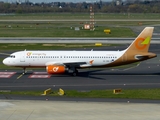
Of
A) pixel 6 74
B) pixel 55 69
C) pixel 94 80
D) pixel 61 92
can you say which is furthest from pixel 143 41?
pixel 6 74

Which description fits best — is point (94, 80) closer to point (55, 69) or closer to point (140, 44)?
point (55, 69)

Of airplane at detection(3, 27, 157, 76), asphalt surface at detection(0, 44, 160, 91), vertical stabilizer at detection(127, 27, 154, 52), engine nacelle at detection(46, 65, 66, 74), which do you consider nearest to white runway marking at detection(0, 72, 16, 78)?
asphalt surface at detection(0, 44, 160, 91)

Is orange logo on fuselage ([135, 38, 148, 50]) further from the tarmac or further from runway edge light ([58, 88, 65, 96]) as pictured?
the tarmac

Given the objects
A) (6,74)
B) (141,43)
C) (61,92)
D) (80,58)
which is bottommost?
(61,92)

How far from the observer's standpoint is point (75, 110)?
42.1m

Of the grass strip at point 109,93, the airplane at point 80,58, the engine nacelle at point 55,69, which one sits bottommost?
the grass strip at point 109,93

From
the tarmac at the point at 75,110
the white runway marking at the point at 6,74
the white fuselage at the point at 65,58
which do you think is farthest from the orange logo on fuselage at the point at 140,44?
the white runway marking at the point at 6,74

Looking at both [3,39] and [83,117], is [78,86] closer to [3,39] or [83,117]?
[83,117]

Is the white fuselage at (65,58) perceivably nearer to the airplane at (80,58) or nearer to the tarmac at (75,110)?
the airplane at (80,58)

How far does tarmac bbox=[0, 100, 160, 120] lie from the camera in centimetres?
3959

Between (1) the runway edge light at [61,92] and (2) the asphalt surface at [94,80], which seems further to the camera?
(2) the asphalt surface at [94,80]

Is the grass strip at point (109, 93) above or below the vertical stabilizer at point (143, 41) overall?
below

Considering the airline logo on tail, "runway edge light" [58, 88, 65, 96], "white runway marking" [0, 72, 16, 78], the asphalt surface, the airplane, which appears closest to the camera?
"runway edge light" [58, 88, 65, 96]

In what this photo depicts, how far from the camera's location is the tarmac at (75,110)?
39.6 meters
